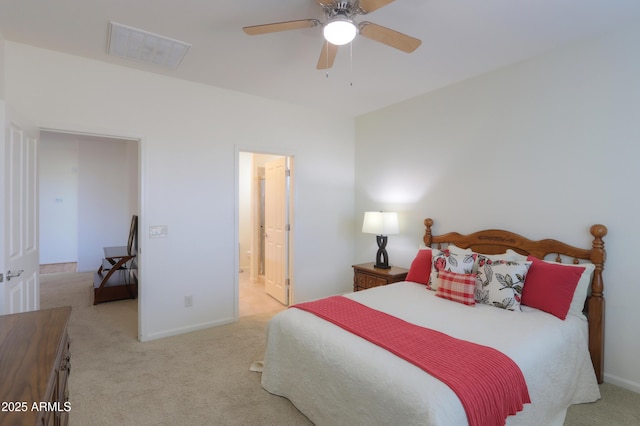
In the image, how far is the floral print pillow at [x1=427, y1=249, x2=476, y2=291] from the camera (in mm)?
2693

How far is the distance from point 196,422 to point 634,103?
377 cm

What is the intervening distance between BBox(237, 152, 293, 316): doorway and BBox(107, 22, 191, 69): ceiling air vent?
1.44 meters

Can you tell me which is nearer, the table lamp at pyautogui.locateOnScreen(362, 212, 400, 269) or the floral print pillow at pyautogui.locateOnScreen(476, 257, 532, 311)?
the floral print pillow at pyautogui.locateOnScreen(476, 257, 532, 311)

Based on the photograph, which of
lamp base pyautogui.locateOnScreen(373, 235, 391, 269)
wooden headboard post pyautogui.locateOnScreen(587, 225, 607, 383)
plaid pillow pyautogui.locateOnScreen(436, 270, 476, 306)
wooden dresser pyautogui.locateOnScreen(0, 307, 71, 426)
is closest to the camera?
wooden dresser pyautogui.locateOnScreen(0, 307, 71, 426)

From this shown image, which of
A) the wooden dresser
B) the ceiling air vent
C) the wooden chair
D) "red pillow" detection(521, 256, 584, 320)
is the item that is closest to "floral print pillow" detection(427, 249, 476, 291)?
"red pillow" detection(521, 256, 584, 320)

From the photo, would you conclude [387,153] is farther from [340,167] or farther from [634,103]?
[634,103]

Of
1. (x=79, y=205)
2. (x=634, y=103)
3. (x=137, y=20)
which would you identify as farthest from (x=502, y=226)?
(x=79, y=205)

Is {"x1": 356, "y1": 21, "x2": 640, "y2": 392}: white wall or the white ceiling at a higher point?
the white ceiling

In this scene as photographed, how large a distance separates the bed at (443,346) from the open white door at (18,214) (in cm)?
174

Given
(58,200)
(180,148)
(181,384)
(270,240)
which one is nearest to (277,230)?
(270,240)

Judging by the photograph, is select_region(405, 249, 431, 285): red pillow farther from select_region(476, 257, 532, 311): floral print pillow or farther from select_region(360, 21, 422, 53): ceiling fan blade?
select_region(360, 21, 422, 53): ceiling fan blade

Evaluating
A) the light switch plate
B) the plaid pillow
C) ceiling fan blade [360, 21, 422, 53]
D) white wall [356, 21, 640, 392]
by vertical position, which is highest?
ceiling fan blade [360, 21, 422, 53]

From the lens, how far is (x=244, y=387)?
2.38 m

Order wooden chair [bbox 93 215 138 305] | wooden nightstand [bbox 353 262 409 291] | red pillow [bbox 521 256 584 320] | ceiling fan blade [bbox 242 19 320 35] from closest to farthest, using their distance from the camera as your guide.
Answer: ceiling fan blade [bbox 242 19 320 35] → red pillow [bbox 521 256 584 320] → wooden nightstand [bbox 353 262 409 291] → wooden chair [bbox 93 215 138 305]
